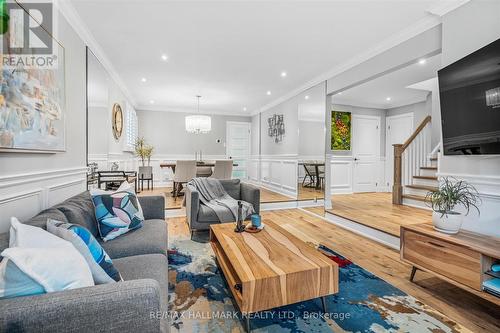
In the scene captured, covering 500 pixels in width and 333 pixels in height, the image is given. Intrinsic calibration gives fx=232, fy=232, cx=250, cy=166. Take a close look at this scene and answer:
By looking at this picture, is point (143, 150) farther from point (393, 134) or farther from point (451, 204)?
point (393, 134)

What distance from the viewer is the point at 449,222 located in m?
1.87

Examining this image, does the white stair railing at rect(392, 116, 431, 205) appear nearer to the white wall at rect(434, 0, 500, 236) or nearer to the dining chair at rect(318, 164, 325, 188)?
the dining chair at rect(318, 164, 325, 188)

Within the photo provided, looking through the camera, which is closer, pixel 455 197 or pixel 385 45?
pixel 455 197

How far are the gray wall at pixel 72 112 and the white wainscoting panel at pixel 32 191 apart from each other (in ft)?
0.23

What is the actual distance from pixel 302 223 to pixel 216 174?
2.30m

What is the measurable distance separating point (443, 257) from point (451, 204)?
0.44 m

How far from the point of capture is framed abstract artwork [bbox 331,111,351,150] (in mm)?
6105

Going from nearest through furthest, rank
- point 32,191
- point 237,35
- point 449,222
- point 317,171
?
1. point 32,191
2. point 449,222
3. point 237,35
4. point 317,171

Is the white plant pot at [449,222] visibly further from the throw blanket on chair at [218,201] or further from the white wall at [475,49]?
the throw blanket on chair at [218,201]

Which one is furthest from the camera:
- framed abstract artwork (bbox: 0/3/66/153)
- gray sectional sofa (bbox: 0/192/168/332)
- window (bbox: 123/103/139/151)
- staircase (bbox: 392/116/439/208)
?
window (bbox: 123/103/139/151)

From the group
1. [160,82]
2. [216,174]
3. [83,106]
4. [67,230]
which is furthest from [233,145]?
[67,230]

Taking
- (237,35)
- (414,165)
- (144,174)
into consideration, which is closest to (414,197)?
(414,165)

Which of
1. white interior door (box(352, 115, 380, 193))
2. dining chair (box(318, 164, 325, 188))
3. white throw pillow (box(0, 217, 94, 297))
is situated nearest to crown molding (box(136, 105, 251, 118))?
white interior door (box(352, 115, 380, 193))

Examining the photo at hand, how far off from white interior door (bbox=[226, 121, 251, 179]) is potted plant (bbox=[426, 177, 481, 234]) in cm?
613
